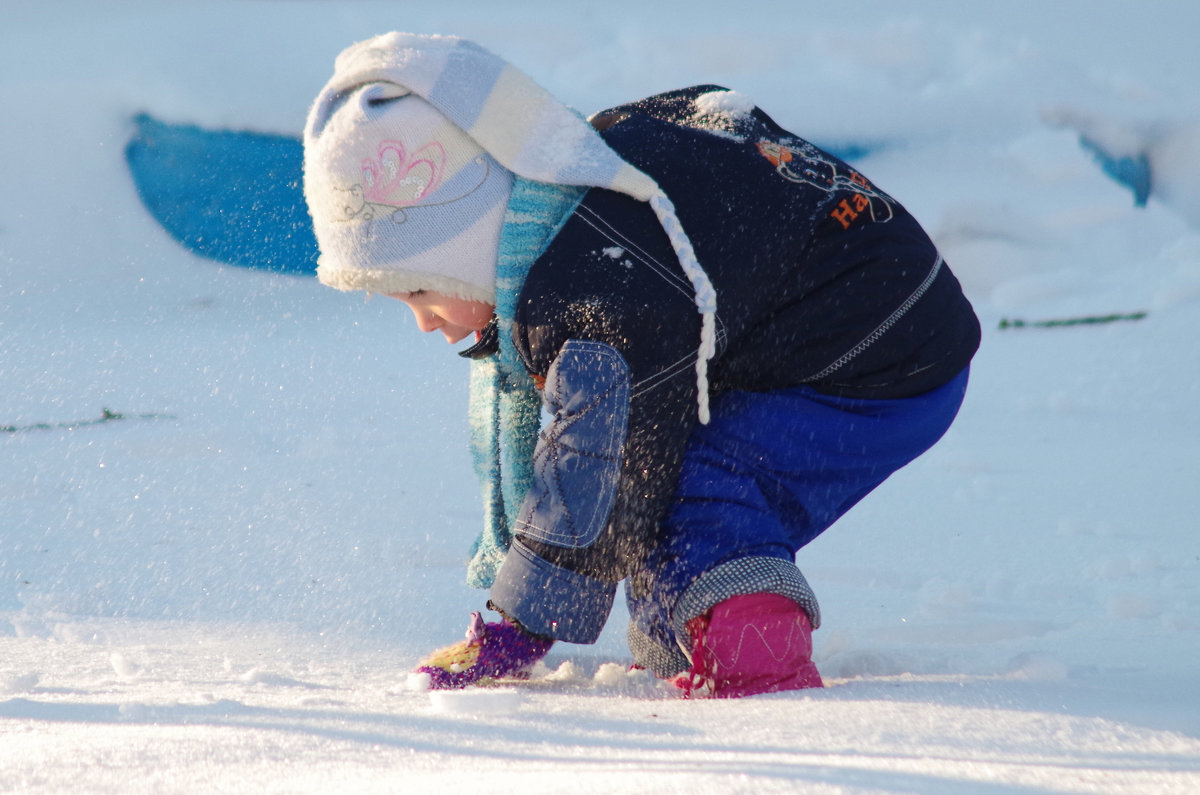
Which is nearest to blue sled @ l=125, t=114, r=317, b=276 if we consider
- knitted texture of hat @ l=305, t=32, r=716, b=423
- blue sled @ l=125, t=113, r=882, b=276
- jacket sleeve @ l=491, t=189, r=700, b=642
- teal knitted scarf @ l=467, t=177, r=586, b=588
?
blue sled @ l=125, t=113, r=882, b=276

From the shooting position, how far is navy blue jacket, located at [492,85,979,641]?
1.09 meters

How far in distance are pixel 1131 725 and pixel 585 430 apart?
20.1 inches

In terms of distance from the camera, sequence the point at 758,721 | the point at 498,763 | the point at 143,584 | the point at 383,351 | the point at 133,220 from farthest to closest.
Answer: the point at 133,220
the point at 383,351
the point at 143,584
the point at 758,721
the point at 498,763

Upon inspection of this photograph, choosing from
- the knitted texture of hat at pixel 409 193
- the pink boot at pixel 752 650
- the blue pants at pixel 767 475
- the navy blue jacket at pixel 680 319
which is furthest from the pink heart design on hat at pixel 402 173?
the pink boot at pixel 752 650

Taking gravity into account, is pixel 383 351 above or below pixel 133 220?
below

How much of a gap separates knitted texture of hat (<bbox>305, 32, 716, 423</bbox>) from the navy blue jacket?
2 cm

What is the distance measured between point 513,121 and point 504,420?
0.34 meters

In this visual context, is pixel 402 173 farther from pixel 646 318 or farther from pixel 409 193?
pixel 646 318

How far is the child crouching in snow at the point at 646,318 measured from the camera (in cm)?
110

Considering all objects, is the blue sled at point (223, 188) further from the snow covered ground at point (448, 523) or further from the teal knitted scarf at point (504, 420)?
the teal knitted scarf at point (504, 420)

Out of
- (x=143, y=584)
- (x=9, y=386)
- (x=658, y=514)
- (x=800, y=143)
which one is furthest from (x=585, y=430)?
(x=9, y=386)

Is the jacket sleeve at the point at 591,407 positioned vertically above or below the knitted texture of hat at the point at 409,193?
below

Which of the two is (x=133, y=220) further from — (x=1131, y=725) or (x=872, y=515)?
(x=1131, y=725)

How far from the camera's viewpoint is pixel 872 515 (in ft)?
7.06
